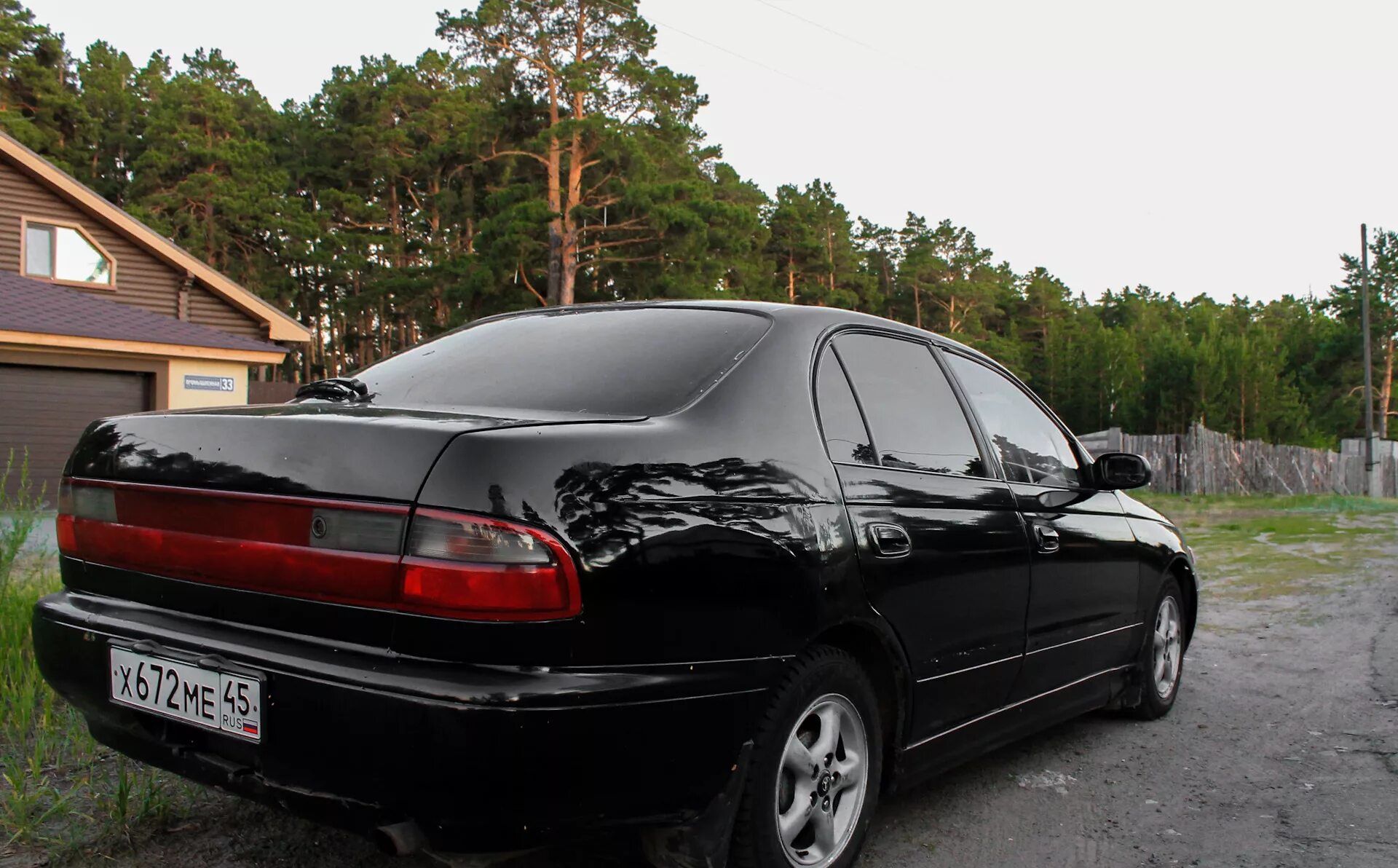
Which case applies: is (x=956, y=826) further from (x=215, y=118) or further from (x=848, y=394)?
(x=215, y=118)

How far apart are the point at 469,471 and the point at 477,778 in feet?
1.95

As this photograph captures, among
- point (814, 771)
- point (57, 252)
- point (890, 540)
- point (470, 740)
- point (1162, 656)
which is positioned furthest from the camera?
point (57, 252)

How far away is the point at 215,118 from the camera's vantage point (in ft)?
148

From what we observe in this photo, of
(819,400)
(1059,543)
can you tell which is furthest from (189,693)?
(1059,543)

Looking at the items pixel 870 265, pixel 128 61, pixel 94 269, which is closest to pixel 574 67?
pixel 94 269

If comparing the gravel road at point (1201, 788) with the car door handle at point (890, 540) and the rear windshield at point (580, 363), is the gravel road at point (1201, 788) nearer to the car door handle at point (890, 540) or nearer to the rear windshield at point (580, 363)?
the car door handle at point (890, 540)

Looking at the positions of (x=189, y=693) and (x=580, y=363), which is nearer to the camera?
(x=189, y=693)

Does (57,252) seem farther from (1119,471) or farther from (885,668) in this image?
(885,668)

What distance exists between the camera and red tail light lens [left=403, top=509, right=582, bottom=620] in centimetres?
214

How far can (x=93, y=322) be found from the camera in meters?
17.8

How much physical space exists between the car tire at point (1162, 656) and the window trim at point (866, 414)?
5.34ft

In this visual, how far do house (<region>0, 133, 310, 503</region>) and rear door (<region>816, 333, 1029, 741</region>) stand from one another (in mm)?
16003

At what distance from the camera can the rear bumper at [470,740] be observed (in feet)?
6.84

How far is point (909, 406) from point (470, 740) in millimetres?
1879
